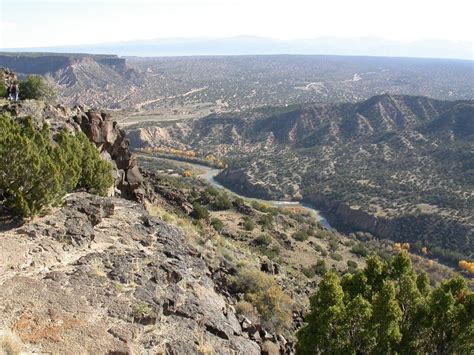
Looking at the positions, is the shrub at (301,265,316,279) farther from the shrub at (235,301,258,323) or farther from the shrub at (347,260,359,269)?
the shrub at (235,301,258,323)

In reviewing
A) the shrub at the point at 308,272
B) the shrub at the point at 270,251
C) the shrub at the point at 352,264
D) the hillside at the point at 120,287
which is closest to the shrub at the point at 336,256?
the shrub at the point at 352,264

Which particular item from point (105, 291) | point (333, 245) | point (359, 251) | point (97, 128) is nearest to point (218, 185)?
point (333, 245)

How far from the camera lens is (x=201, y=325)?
50.3 feet

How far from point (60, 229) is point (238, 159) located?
10588 cm

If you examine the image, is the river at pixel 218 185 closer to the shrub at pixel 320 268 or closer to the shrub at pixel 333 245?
the shrub at pixel 333 245

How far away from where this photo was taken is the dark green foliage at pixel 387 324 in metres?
16.6

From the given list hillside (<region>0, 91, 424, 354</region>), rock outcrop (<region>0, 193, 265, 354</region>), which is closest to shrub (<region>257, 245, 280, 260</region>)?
hillside (<region>0, 91, 424, 354</region>)

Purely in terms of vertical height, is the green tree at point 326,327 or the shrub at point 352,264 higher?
the green tree at point 326,327

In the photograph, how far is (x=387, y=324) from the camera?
16.7 meters

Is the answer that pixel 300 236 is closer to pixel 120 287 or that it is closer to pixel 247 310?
pixel 247 310

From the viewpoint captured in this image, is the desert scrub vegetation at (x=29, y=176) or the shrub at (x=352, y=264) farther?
the shrub at (x=352, y=264)

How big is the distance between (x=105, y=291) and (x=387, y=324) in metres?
9.57

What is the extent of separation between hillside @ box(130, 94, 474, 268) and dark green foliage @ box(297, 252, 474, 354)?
51.6 meters

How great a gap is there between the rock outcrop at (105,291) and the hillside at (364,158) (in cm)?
5597
